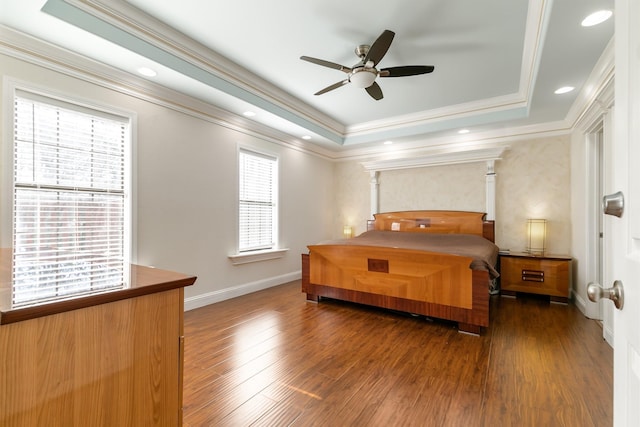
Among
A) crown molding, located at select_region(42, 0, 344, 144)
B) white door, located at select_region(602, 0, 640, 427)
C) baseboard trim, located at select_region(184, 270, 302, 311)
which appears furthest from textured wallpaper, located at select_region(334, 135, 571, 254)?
white door, located at select_region(602, 0, 640, 427)

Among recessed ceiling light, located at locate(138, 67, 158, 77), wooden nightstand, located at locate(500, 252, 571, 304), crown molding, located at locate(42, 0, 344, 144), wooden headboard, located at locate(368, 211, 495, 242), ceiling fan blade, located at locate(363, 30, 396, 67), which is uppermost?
crown molding, located at locate(42, 0, 344, 144)

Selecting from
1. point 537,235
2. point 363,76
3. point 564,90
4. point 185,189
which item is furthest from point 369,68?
point 537,235

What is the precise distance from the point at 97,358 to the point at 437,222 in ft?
15.4

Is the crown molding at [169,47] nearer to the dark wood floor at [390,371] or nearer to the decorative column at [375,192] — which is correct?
the decorative column at [375,192]

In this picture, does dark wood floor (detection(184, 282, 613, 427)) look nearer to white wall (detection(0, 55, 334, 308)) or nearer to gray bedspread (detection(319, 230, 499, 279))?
white wall (detection(0, 55, 334, 308))

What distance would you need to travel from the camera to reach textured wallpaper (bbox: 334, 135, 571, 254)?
4035 millimetres

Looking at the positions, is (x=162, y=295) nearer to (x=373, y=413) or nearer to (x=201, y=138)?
(x=373, y=413)

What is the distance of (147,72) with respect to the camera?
2732 millimetres

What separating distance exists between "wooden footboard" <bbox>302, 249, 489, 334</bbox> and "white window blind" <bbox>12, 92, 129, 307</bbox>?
7.02 feet

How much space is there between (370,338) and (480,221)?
2.88 m

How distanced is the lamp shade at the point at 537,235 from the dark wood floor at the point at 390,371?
104 centimetres

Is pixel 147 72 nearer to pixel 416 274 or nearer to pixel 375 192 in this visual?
pixel 416 274

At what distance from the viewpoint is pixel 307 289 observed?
147 inches

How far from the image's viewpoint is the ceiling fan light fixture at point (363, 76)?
8.68 feet
